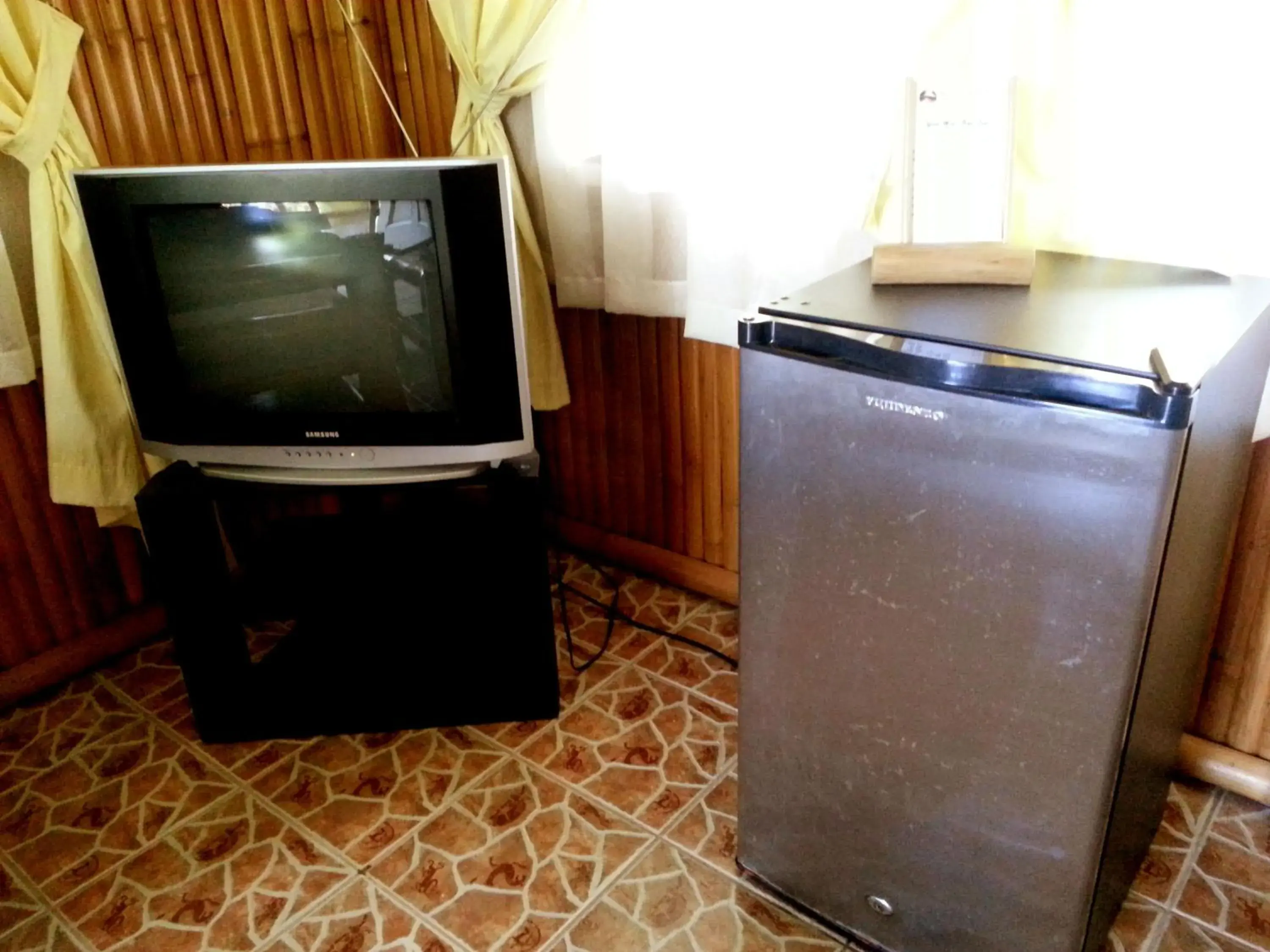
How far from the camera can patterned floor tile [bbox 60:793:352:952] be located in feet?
4.75

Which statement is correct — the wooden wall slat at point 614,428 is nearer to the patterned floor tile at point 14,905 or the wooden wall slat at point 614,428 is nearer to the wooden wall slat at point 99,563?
the wooden wall slat at point 99,563

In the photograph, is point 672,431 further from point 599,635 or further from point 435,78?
point 435,78

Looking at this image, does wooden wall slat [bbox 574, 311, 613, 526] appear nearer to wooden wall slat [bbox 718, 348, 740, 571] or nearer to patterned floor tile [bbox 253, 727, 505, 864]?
wooden wall slat [bbox 718, 348, 740, 571]

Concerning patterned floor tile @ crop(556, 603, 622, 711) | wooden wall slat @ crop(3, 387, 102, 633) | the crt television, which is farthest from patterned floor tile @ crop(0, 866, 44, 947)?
patterned floor tile @ crop(556, 603, 622, 711)

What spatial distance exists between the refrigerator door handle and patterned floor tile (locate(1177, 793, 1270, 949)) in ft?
2.95

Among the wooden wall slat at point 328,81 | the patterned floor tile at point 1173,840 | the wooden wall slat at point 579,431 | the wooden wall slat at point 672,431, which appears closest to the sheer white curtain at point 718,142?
the wooden wall slat at point 672,431

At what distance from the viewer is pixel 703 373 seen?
197cm

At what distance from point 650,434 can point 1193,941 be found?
4.29 ft

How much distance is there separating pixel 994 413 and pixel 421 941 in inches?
42.5

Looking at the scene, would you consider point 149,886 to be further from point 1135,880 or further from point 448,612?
point 1135,880

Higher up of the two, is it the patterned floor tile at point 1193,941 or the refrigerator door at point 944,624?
the refrigerator door at point 944,624

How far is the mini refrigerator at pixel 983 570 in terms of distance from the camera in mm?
954

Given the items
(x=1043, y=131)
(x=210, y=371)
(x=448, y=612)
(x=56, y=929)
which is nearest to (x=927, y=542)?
(x=1043, y=131)

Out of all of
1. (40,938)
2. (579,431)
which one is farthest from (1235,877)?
(40,938)
